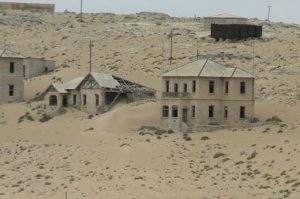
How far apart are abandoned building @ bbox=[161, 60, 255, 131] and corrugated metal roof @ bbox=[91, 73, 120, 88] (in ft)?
19.5

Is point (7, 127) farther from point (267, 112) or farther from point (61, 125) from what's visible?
point (267, 112)

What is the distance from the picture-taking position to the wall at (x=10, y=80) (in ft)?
304

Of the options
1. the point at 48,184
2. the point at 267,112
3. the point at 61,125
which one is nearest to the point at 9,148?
the point at 61,125

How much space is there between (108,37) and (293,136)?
4835 centimetres

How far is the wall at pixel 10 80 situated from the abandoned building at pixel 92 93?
15.7 ft

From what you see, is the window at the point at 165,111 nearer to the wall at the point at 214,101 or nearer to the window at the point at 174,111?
the wall at the point at 214,101

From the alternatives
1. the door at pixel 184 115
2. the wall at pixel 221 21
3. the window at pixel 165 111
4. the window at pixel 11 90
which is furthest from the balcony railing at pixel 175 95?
the wall at pixel 221 21

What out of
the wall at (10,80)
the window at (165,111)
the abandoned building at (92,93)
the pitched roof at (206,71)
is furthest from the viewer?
the wall at (10,80)

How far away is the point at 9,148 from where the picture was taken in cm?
7919

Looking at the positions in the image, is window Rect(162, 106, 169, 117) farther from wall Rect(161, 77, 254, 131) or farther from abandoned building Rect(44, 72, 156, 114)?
abandoned building Rect(44, 72, 156, 114)

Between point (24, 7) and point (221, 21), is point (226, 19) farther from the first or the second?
point (24, 7)

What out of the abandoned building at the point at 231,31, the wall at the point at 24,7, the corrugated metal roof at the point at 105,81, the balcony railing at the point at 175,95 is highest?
the wall at the point at 24,7

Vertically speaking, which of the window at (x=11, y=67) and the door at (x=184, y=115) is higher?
the window at (x=11, y=67)

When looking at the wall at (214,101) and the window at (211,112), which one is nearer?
the wall at (214,101)
